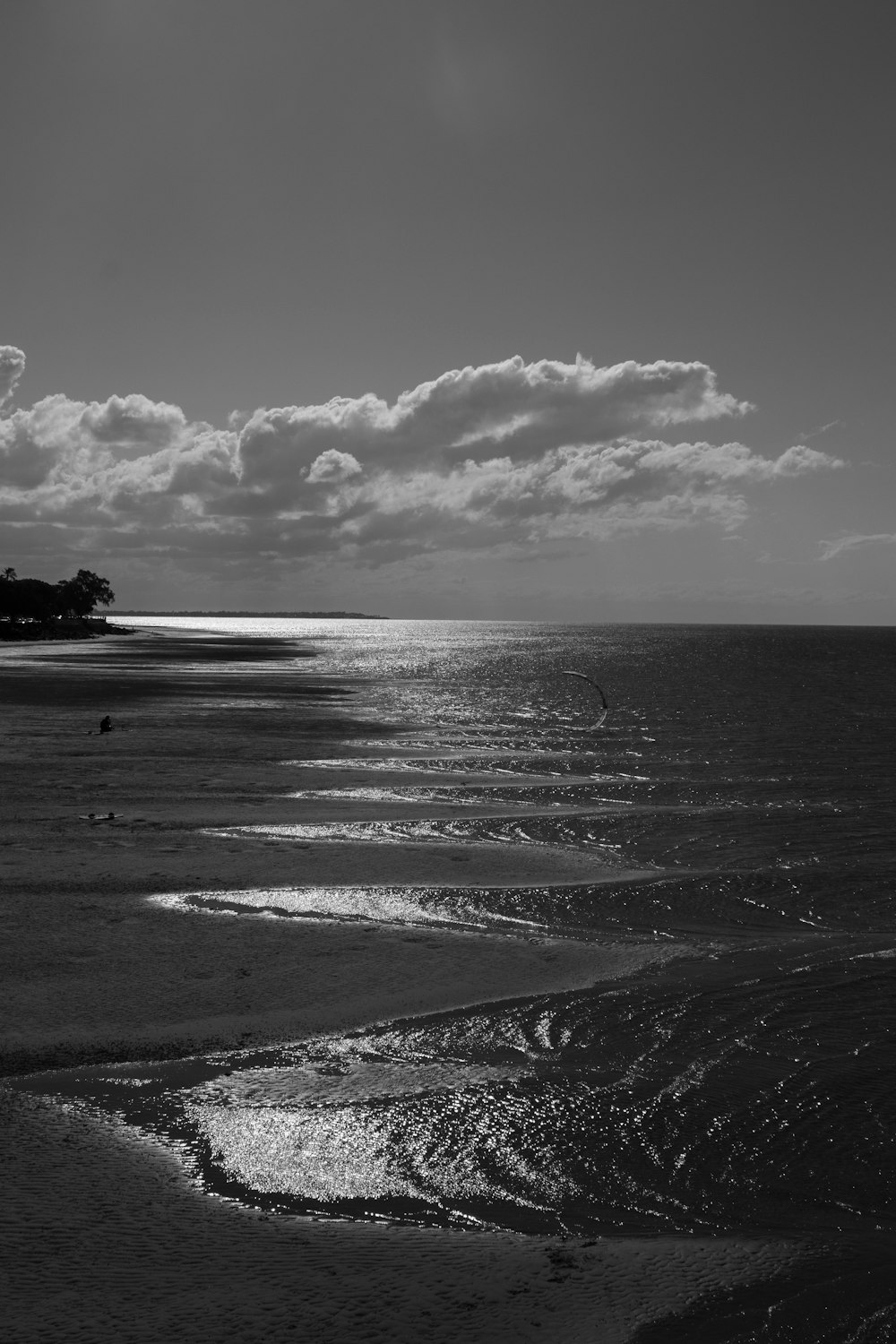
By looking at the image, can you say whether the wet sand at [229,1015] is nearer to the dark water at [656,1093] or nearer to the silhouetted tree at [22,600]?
the dark water at [656,1093]

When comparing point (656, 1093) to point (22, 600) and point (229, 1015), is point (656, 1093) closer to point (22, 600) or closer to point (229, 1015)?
point (229, 1015)

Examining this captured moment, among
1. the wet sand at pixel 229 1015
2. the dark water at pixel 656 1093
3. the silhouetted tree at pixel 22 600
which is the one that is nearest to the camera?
the wet sand at pixel 229 1015

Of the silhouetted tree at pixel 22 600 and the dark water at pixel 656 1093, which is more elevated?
the silhouetted tree at pixel 22 600

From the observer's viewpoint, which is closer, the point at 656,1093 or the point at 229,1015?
the point at 656,1093

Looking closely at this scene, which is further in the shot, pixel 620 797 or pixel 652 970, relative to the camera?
pixel 620 797

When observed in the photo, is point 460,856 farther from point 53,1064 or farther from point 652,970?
point 53,1064

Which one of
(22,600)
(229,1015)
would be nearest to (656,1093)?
(229,1015)

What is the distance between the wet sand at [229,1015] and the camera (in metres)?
6.91

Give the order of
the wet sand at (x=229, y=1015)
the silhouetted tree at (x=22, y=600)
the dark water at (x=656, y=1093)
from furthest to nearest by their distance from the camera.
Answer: the silhouetted tree at (x=22, y=600)
the dark water at (x=656, y=1093)
the wet sand at (x=229, y=1015)

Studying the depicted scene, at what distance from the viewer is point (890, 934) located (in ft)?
53.8

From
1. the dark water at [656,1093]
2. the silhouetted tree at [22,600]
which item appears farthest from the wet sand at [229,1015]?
the silhouetted tree at [22,600]

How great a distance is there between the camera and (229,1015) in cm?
1227

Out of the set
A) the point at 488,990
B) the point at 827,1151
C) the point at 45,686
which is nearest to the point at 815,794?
the point at 488,990

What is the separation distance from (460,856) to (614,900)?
3999 millimetres
